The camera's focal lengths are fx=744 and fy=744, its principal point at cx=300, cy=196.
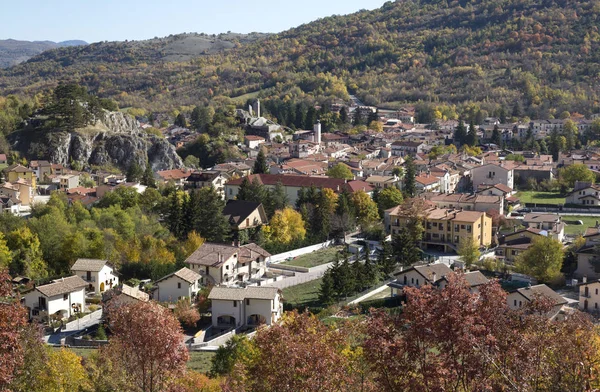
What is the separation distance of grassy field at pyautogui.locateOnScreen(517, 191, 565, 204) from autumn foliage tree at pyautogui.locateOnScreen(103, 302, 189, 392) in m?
32.6

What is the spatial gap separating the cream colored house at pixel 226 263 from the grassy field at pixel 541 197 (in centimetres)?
1855

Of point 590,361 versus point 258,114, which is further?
point 258,114

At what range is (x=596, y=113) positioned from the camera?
67375 mm

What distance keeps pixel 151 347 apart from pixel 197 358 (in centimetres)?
948

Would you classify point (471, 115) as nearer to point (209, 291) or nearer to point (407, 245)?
point (407, 245)

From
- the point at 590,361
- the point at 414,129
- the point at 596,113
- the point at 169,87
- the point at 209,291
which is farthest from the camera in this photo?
the point at 169,87

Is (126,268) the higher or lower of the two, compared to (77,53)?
lower

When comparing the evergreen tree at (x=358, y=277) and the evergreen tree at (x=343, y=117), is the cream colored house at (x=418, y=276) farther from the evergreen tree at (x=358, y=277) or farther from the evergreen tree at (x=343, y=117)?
the evergreen tree at (x=343, y=117)

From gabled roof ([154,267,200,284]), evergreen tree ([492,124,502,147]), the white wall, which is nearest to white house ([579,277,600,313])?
gabled roof ([154,267,200,284])

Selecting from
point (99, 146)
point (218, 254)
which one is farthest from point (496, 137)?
point (218, 254)

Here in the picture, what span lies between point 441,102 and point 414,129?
14.5 m

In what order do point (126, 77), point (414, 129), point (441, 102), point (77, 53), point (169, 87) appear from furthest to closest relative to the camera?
point (77, 53), point (126, 77), point (169, 87), point (441, 102), point (414, 129)

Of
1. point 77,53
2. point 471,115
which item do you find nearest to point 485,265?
point 471,115

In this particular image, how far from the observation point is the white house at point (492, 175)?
41.9 m
